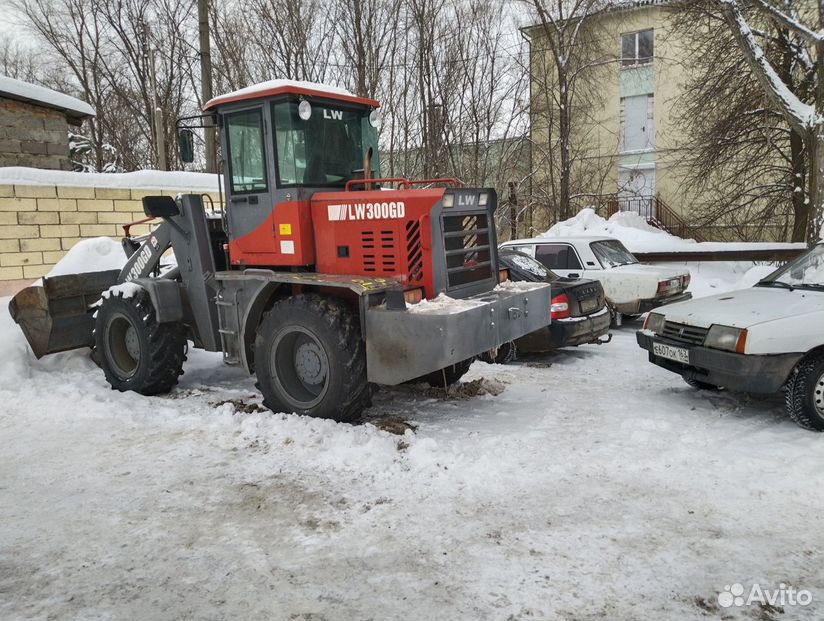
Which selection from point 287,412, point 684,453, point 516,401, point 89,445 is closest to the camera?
point 684,453

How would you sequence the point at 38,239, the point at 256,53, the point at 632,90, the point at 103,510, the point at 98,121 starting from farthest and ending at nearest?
the point at 98,121 < the point at 632,90 < the point at 256,53 < the point at 38,239 < the point at 103,510

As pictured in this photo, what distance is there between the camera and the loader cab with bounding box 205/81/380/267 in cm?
564

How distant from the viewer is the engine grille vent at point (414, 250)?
17.0ft

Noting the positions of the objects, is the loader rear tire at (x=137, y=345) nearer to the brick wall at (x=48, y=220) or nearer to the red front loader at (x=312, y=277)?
the red front loader at (x=312, y=277)

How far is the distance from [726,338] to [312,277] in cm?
348

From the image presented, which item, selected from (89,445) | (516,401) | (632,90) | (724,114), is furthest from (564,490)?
(632,90)

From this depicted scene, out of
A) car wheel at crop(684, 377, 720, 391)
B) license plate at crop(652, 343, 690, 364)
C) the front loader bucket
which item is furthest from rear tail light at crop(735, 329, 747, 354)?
the front loader bucket

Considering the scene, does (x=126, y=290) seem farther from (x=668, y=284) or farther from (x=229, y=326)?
(x=668, y=284)

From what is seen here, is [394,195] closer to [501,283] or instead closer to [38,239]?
[501,283]

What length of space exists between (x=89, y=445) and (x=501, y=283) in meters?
3.97

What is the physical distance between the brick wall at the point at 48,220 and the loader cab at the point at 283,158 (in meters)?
6.44

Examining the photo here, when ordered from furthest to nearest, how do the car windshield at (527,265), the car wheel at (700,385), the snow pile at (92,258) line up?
the car windshield at (527,265) < the snow pile at (92,258) < the car wheel at (700,385)

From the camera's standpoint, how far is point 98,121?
27.9 meters

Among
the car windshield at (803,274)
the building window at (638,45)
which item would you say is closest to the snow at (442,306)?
the car windshield at (803,274)
